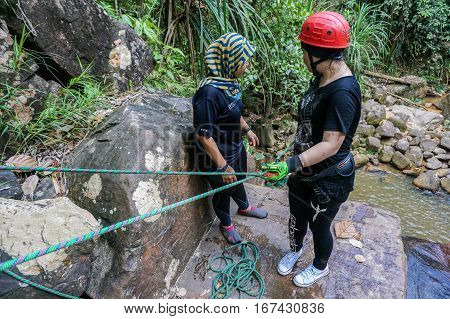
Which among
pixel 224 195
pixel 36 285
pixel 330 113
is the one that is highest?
pixel 330 113

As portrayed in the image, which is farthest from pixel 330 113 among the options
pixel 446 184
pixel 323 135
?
pixel 446 184

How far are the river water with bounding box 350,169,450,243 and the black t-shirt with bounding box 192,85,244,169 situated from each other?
230 centimetres

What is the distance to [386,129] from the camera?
5633mm

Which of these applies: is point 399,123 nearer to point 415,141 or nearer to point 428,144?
point 415,141

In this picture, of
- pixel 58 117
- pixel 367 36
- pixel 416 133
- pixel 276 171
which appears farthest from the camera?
pixel 367 36

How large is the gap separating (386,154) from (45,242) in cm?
544

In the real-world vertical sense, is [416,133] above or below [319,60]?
below

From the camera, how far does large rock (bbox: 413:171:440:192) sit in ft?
14.8

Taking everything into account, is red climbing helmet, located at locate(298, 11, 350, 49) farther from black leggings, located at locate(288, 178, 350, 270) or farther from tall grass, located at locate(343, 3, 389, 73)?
tall grass, located at locate(343, 3, 389, 73)

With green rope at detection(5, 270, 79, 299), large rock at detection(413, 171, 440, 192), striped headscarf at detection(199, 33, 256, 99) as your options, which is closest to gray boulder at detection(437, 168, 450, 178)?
large rock at detection(413, 171, 440, 192)

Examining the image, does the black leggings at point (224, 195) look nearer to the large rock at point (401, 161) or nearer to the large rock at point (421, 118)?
Answer: the large rock at point (401, 161)

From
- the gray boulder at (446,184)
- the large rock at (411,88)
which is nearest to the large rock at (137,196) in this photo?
the gray boulder at (446,184)

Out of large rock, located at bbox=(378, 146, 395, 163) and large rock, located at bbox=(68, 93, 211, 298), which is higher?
large rock, located at bbox=(68, 93, 211, 298)
